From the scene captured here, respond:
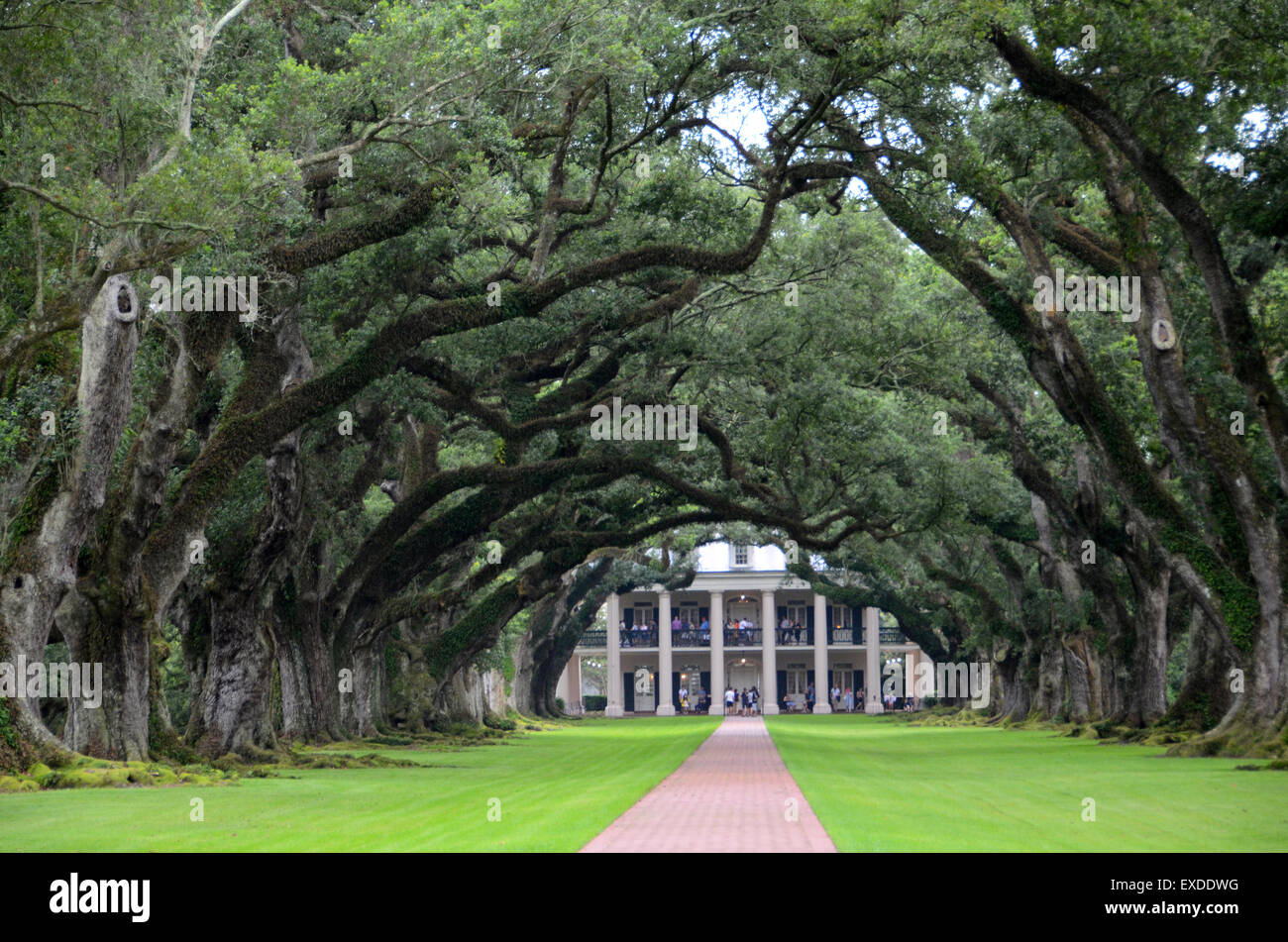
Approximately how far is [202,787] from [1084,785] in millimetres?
11474

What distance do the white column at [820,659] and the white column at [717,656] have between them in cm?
519

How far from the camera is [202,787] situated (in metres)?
18.5

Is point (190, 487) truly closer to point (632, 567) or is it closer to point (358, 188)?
point (358, 188)

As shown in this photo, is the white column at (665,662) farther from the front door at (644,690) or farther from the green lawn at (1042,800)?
the green lawn at (1042,800)

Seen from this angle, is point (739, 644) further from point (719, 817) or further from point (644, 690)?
point (719, 817)

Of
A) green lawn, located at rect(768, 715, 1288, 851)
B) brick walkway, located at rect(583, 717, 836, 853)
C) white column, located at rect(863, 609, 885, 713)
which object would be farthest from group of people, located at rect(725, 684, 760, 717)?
brick walkway, located at rect(583, 717, 836, 853)

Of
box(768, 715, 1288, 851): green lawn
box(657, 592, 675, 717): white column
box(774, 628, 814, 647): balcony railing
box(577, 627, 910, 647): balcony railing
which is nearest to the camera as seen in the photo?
box(768, 715, 1288, 851): green lawn

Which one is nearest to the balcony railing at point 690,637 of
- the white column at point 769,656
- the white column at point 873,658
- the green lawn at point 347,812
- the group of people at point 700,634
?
the group of people at point 700,634

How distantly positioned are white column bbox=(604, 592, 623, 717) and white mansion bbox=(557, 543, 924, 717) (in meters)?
0.08

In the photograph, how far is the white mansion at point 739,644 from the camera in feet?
256

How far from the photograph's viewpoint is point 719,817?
1372 centimetres

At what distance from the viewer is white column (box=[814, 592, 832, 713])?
77688mm

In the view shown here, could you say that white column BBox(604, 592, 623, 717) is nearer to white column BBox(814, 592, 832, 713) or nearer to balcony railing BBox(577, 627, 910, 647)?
balcony railing BBox(577, 627, 910, 647)
